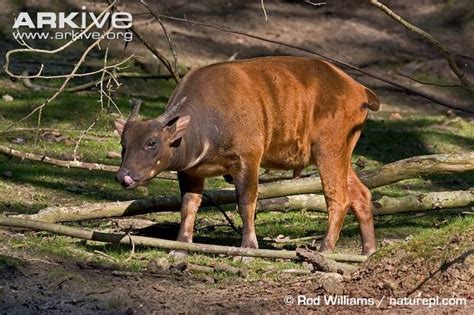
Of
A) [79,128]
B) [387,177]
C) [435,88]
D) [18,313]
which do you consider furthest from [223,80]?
[435,88]

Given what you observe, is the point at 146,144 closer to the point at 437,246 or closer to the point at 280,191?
the point at 280,191

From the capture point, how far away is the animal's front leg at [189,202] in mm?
9578

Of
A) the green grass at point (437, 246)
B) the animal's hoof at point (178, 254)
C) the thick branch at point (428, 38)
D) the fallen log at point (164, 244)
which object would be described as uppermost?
the thick branch at point (428, 38)

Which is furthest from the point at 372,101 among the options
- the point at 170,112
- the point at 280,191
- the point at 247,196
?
the point at 170,112

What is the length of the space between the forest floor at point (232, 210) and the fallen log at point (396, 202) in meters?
0.21

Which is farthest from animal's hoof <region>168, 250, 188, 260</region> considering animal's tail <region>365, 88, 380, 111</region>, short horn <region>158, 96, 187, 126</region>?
animal's tail <region>365, 88, 380, 111</region>

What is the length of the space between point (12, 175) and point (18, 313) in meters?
5.11

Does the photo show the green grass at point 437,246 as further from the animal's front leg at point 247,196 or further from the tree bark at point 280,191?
the tree bark at point 280,191

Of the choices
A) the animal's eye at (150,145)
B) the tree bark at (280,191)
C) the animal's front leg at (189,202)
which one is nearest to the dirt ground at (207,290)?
the animal's eye at (150,145)

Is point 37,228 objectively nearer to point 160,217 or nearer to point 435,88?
point 160,217

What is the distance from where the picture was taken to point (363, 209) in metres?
10.0

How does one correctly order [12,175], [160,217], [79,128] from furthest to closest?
[79,128] < [12,175] < [160,217]

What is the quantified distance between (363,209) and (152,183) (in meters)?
3.58

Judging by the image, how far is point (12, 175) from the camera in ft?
40.3
